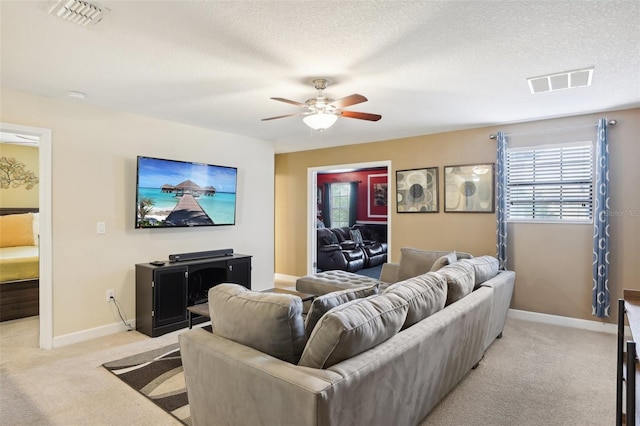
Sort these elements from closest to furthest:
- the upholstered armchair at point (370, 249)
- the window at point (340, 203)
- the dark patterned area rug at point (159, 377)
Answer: the dark patterned area rug at point (159, 377) → the upholstered armchair at point (370, 249) → the window at point (340, 203)

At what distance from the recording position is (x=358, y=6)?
193 cm

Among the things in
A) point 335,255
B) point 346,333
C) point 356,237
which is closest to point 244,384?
point 346,333

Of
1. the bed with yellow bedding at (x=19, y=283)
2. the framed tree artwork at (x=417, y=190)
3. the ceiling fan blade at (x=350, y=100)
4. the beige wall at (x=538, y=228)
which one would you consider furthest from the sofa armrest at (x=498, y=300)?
the bed with yellow bedding at (x=19, y=283)

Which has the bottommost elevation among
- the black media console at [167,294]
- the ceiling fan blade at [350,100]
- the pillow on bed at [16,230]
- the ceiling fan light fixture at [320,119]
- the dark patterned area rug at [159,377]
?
the dark patterned area rug at [159,377]

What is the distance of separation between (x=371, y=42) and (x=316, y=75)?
67cm

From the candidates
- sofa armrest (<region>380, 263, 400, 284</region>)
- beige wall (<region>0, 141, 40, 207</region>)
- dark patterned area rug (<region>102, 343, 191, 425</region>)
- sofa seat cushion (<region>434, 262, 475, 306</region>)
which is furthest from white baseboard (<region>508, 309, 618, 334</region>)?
beige wall (<region>0, 141, 40, 207</region>)

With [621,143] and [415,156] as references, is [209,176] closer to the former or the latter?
[415,156]

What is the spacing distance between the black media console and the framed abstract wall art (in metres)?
3.08

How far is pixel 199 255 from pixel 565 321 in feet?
14.1

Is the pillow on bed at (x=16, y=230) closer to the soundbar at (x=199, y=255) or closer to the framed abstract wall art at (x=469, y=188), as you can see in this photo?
the soundbar at (x=199, y=255)

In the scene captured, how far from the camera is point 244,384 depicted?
1.55m

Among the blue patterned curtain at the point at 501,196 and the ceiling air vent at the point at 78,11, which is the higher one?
the ceiling air vent at the point at 78,11

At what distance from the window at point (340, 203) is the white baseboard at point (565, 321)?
553 centimetres

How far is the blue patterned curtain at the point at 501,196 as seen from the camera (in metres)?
4.36
